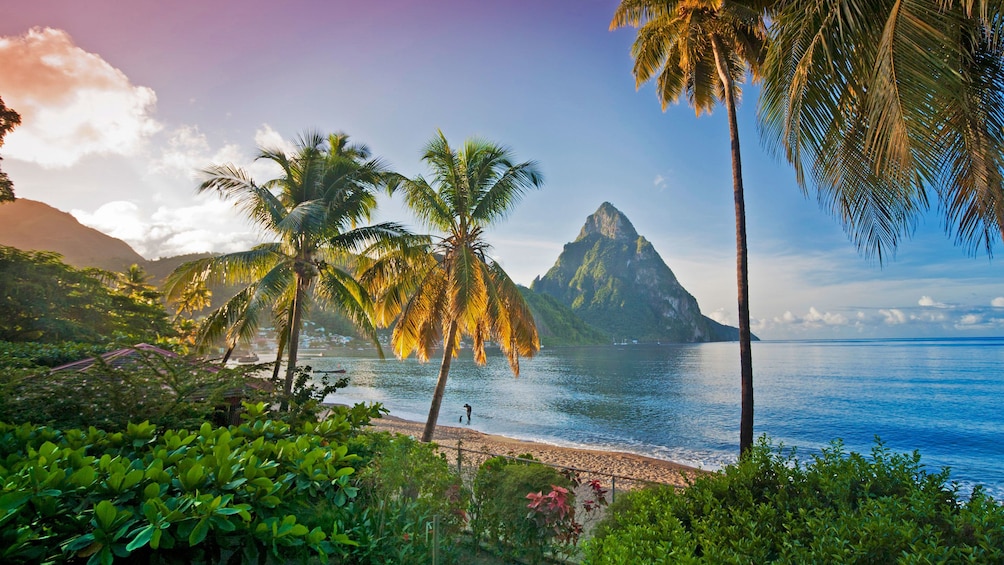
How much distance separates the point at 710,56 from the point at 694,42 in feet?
3.50

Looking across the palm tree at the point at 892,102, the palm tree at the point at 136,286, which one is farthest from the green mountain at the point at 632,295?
the palm tree at the point at 892,102

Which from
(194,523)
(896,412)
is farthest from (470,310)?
(896,412)

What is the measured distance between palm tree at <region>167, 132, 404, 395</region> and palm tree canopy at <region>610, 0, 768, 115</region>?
286 inches

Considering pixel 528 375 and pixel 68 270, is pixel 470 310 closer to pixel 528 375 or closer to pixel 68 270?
pixel 68 270

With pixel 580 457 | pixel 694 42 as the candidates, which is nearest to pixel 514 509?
pixel 694 42

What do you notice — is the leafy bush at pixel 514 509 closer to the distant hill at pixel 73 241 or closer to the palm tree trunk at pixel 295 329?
the palm tree trunk at pixel 295 329

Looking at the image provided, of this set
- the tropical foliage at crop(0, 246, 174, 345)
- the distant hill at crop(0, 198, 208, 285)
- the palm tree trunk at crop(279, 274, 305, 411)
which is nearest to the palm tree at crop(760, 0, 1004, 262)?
the palm tree trunk at crop(279, 274, 305, 411)

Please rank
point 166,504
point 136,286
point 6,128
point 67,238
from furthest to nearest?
point 67,238 → point 136,286 → point 6,128 → point 166,504

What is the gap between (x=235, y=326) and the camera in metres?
11.5

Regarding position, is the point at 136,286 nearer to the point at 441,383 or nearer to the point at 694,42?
the point at 441,383

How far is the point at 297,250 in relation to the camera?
1232 centimetres

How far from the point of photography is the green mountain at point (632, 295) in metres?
173

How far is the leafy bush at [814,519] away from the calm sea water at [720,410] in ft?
43.2

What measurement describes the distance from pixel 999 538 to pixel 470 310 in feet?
31.9
